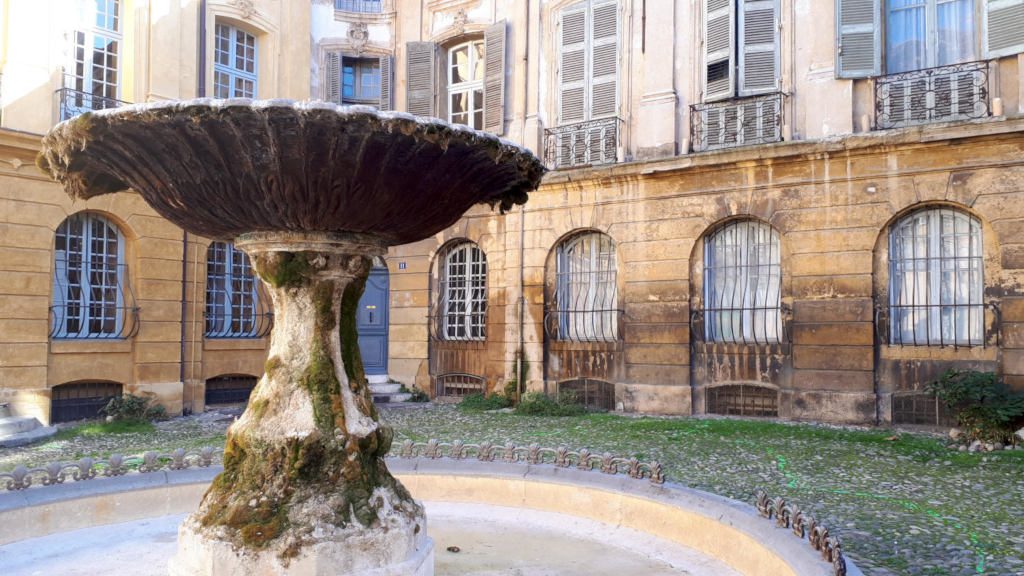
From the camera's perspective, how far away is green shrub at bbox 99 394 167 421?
1246cm

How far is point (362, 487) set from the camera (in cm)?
414

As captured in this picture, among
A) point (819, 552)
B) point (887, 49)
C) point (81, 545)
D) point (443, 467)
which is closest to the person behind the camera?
point (819, 552)

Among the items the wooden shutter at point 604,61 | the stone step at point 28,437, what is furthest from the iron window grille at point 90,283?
the wooden shutter at point 604,61

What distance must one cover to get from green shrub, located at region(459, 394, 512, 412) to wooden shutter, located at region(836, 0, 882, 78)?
7748 mm

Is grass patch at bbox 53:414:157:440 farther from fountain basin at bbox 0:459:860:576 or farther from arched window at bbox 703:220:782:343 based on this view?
arched window at bbox 703:220:782:343

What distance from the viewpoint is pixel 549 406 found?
13.4 m

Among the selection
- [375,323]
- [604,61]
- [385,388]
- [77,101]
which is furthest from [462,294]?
[77,101]

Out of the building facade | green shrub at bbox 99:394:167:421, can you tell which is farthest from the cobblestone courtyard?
the building facade

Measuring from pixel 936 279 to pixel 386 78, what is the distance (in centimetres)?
1143

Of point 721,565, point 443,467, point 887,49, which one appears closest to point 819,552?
point 721,565

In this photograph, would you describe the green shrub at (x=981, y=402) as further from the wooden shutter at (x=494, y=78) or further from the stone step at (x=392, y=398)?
the stone step at (x=392, y=398)

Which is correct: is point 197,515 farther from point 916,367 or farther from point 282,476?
point 916,367

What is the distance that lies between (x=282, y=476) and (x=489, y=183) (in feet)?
6.26

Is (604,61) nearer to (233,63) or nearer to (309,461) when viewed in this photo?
(233,63)
